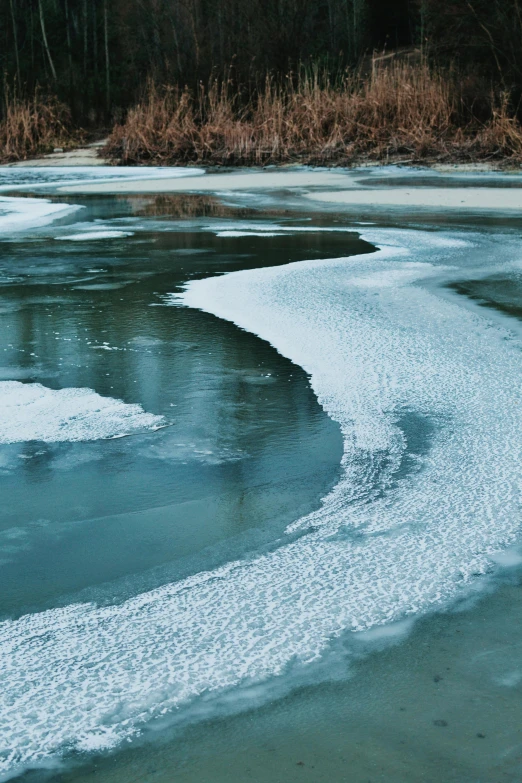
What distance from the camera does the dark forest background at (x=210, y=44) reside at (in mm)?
14344

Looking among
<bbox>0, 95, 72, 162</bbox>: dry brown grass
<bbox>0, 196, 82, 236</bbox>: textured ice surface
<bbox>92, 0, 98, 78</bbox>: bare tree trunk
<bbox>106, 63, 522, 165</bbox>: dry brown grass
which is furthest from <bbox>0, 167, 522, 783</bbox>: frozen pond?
<bbox>92, 0, 98, 78</bbox>: bare tree trunk

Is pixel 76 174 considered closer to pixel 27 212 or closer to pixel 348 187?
pixel 348 187


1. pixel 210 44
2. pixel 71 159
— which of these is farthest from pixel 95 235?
pixel 210 44

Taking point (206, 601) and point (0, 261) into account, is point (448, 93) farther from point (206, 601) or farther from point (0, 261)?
point (206, 601)

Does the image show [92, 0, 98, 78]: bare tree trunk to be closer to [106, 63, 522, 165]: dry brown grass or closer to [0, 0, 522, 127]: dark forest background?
[0, 0, 522, 127]: dark forest background

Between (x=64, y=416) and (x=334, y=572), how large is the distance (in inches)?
44.4

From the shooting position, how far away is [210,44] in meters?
17.1

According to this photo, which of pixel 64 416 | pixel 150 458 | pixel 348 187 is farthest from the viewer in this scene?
pixel 348 187

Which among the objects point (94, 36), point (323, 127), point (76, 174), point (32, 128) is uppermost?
point (94, 36)

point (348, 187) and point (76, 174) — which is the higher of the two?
point (76, 174)

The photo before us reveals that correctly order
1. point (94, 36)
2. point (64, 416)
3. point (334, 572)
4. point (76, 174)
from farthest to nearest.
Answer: point (94, 36) < point (76, 174) < point (64, 416) < point (334, 572)

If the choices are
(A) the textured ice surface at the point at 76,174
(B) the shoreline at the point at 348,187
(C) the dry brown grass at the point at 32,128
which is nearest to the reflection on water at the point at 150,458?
(B) the shoreline at the point at 348,187

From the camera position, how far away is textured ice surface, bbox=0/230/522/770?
4.59ft

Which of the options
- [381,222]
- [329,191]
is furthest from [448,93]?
[381,222]
